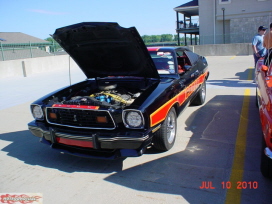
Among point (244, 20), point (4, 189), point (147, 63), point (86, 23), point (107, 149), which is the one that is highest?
point (244, 20)

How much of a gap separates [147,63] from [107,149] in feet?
4.62

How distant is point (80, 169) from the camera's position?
353cm

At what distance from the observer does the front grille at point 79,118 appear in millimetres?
3279

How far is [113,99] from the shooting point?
380 centimetres

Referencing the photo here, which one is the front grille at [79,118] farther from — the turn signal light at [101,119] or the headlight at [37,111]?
the headlight at [37,111]

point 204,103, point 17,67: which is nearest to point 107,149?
point 204,103

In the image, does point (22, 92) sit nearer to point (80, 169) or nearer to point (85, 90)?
point (85, 90)

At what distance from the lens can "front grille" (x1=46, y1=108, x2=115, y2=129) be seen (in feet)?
10.8

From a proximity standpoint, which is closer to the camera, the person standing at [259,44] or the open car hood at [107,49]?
the open car hood at [107,49]

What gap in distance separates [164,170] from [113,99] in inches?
48.3
